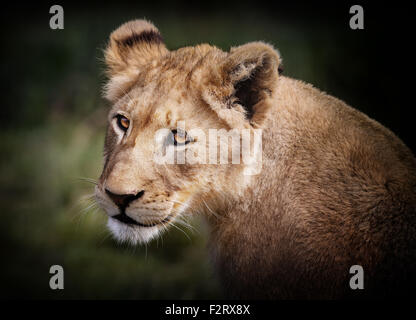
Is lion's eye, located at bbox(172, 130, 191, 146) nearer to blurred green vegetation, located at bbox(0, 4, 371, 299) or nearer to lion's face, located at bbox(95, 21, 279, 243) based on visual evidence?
lion's face, located at bbox(95, 21, 279, 243)

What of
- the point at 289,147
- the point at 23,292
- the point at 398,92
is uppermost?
the point at 398,92

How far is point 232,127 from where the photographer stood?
2.48 metres

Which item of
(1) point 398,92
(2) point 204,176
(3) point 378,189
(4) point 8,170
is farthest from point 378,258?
(4) point 8,170

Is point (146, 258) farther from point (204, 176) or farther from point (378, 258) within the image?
point (378, 258)

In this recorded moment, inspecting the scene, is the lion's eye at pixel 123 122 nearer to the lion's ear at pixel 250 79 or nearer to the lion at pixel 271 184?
the lion at pixel 271 184

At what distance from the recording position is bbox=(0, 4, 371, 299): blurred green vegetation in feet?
15.4

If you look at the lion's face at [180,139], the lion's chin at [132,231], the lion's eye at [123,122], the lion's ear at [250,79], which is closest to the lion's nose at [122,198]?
the lion's face at [180,139]

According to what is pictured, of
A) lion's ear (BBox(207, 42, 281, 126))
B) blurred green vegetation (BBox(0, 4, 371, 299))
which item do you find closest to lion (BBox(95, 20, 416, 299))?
lion's ear (BBox(207, 42, 281, 126))

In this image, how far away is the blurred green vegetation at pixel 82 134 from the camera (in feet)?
15.4

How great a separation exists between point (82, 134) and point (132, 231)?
4.20m

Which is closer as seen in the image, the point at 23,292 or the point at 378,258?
the point at 378,258

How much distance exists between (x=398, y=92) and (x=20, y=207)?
14.1ft

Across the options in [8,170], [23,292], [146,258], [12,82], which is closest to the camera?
[23,292]

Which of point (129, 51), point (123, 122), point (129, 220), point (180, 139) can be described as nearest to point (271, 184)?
point (180, 139)
